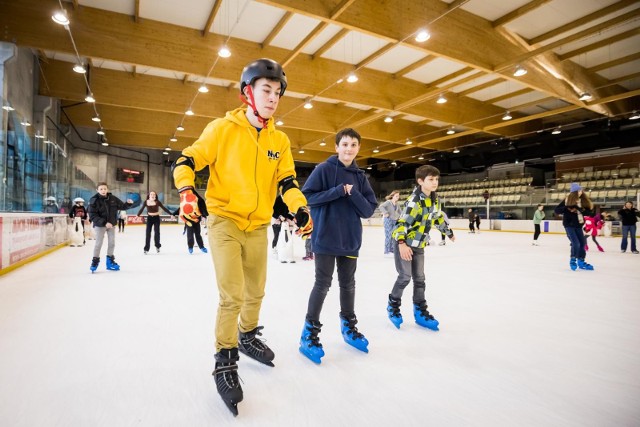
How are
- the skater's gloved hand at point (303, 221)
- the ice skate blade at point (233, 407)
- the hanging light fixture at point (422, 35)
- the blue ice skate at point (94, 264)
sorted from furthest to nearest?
the hanging light fixture at point (422, 35), the blue ice skate at point (94, 264), the skater's gloved hand at point (303, 221), the ice skate blade at point (233, 407)

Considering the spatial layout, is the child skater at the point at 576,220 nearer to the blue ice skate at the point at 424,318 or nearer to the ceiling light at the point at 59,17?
the blue ice skate at the point at 424,318

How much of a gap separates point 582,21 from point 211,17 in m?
8.18

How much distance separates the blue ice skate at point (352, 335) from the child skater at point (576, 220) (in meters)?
4.78

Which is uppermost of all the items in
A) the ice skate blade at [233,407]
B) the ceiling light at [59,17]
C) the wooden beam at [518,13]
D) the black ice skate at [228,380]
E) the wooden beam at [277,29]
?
the wooden beam at [518,13]

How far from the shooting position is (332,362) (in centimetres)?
189

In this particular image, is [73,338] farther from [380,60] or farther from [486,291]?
[380,60]

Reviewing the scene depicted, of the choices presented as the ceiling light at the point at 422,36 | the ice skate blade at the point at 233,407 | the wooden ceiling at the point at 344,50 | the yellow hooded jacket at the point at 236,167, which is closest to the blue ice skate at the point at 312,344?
the ice skate blade at the point at 233,407

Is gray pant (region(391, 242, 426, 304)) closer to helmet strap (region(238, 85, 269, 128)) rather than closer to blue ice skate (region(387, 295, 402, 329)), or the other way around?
blue ice skate (region(387, 295, 402, 329))

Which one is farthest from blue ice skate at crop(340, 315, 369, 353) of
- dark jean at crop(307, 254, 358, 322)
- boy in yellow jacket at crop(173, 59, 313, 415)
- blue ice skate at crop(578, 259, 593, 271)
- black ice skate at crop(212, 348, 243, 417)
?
blue ice skate at crop(578, 259, 593, 271)

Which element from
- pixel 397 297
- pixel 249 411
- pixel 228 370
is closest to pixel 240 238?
pixel 228 370

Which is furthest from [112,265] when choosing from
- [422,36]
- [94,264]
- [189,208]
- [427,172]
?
[422,36]

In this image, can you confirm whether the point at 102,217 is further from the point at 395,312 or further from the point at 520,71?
the point at 520,71

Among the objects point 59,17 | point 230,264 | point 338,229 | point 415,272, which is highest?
point 59,17

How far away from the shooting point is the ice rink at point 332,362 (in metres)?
1.39
